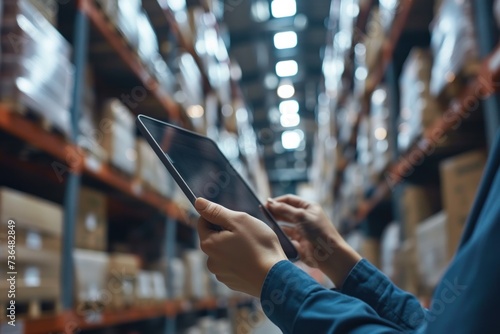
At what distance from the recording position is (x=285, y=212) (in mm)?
1404

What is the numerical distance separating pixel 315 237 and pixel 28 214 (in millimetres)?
1002

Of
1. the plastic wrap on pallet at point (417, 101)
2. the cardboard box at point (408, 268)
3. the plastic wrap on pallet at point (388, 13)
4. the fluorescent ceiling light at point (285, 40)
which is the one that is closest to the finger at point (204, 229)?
the plastic wrap on pallet at point (417, 101)

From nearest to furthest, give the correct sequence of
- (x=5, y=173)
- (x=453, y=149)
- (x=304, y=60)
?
(x=5, y=173) → (x=453, y=149) → (x=304, y=60)

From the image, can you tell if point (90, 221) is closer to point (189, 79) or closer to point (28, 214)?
point (28, 214)

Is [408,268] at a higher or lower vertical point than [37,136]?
lower

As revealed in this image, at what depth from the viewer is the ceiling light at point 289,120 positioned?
35.9ft

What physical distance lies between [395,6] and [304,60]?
5.69 meters

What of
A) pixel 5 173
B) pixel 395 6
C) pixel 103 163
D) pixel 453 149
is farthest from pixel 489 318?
pixel 395 6

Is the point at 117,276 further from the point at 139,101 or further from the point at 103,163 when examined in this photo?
the point at 139,101

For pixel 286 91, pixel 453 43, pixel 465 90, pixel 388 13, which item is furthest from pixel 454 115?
pixel 286 91

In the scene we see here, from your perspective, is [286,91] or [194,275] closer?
[194,275]

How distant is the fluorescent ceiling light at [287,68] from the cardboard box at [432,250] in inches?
241

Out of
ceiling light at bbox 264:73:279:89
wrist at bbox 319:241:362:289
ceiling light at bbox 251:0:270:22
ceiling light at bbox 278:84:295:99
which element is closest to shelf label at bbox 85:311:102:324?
wrist at bbox 319:241:362:289

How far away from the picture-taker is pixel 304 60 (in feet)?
29.5
